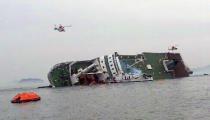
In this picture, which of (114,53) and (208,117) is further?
(114,53)

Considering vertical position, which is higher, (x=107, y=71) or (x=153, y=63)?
(x=153, y=63)

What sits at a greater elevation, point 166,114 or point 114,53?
point 114,53

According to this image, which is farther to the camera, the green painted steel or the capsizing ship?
the green painted steel

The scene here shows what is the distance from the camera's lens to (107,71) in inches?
5039

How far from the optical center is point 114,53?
128 meters

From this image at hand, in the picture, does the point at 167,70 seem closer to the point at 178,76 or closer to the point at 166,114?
the point at 178,76

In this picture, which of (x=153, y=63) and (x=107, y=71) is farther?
(x=153, y=63)

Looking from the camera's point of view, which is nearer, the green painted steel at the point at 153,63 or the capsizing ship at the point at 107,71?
the capsizing ship at the point at 107,71

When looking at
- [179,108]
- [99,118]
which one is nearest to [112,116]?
[99,118]

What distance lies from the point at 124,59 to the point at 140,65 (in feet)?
25.5

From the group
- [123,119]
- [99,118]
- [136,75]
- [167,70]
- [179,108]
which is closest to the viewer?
[123,119]

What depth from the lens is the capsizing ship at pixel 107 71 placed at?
411ft

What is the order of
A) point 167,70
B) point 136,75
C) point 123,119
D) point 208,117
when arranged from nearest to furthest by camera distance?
1. point 208,117
2. point 123,119
3. point 136,75
4. point 167,70

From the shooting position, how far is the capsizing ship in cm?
12531
